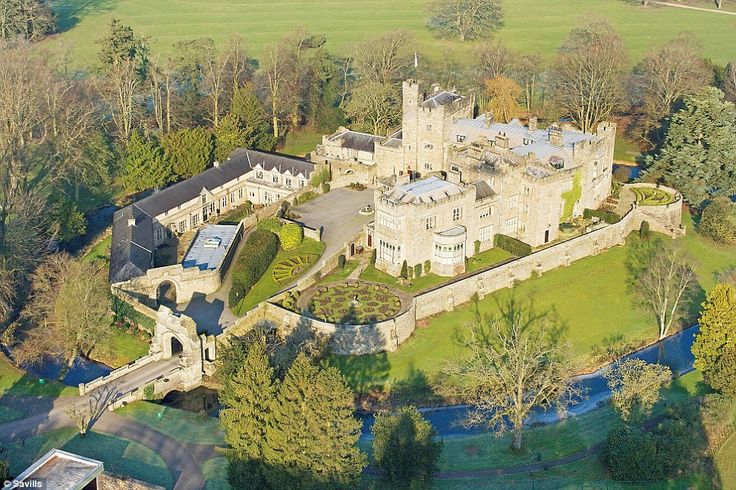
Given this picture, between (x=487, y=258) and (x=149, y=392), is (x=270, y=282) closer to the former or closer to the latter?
(x=149, y=392)

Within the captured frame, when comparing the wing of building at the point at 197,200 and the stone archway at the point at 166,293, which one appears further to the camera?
the wing of building at the point at 197,200

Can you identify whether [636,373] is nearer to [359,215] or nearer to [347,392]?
[347,392]

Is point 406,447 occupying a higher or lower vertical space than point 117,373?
higher

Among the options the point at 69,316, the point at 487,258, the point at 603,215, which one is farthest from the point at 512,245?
the point at 69,316

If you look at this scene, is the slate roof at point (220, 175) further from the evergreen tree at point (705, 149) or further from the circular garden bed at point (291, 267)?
the evergreen tree at point (705, 149)

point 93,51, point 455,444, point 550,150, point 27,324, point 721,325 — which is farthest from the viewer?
point 93,51

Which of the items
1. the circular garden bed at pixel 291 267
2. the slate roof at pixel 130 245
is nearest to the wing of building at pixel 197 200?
the slate roof at pixel 130 245

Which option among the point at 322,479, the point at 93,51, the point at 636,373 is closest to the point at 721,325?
the point at 636,373
